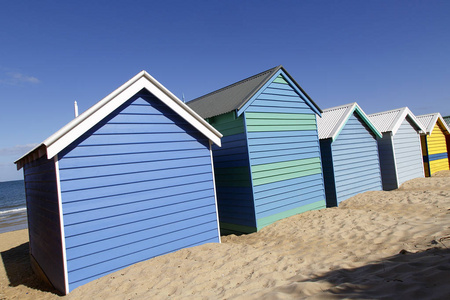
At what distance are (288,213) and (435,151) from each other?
584 inches

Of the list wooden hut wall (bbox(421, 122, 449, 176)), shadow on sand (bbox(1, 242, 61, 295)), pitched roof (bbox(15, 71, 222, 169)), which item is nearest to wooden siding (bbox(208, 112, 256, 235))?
pitched roof (bbox(15, 71, 222, 169))

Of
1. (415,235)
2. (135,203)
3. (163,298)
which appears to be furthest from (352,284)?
(135,203)

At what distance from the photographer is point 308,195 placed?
32.8ft

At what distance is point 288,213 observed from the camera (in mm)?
9234

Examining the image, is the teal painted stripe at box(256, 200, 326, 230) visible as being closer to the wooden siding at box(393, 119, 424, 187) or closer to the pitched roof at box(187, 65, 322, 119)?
the pitched roof at box(187, 65, 322, 119)

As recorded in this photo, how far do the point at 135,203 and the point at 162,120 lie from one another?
191 centimetres

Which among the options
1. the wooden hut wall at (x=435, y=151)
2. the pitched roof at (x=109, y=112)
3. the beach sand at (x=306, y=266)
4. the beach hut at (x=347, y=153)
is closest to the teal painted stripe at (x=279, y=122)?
the beach hut at (x=347, y=153)

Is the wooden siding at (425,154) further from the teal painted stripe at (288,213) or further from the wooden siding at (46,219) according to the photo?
the wooden siding at (46,219)

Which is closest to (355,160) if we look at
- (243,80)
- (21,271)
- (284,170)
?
(284,170)

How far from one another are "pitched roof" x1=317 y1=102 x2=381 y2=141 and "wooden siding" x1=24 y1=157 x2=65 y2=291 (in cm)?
926

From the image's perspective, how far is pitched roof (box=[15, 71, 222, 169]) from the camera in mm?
4895

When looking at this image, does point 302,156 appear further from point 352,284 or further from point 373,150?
point 352,284

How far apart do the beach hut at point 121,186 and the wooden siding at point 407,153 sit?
39.2 feet

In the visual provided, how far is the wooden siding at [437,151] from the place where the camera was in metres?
17.9
